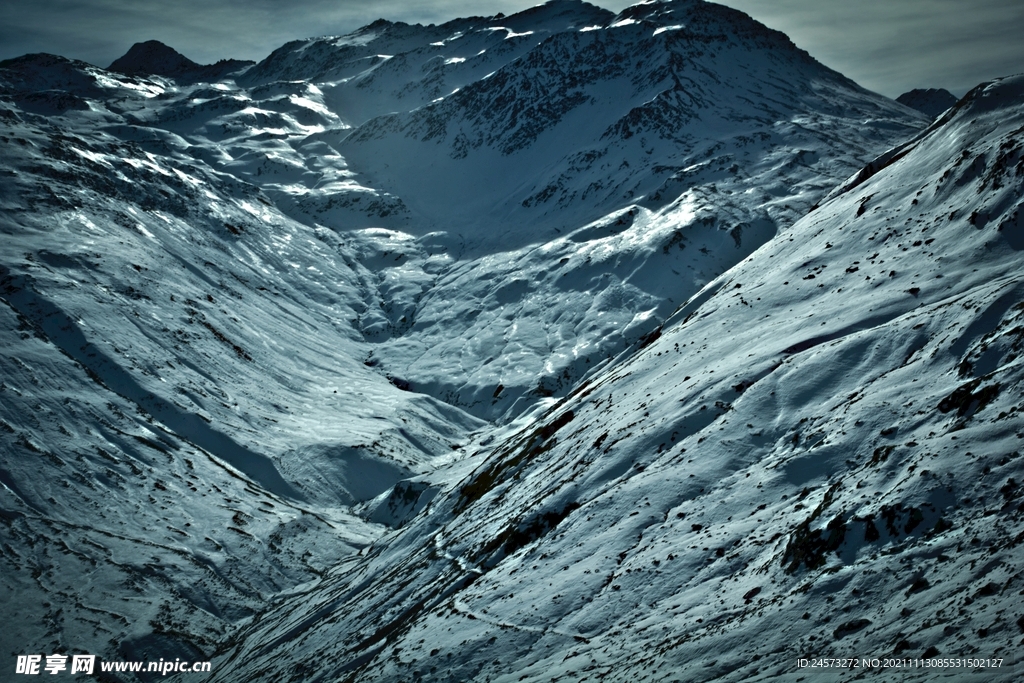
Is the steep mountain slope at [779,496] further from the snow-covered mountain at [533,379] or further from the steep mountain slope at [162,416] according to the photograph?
the steep mountain slope at [162,416]

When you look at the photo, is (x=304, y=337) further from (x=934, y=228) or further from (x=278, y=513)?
(x=934, y=228)

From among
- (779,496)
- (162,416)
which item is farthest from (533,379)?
(779,496)

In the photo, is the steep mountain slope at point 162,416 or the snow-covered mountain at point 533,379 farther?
the steep mountain slope at point 162,416

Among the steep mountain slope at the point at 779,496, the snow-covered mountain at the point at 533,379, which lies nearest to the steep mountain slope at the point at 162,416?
the snow-covered mountain at the point at 533,379

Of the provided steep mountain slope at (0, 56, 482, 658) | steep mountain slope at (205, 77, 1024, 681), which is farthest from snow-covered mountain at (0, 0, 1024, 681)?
steep mountain slope at (0, 56, 482, 658)

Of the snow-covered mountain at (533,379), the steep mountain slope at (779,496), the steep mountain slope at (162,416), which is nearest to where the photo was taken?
the steep mountain slope at (779,496)

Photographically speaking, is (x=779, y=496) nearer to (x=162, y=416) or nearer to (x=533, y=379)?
(x=533, y=379)
